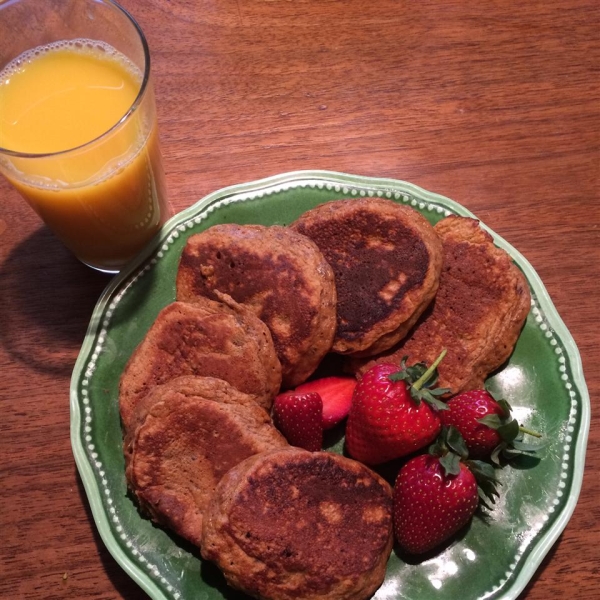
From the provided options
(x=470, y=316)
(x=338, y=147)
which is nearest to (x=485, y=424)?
(x=470, y=316)

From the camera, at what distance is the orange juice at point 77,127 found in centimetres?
152

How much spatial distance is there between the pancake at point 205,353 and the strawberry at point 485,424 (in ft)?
1.46

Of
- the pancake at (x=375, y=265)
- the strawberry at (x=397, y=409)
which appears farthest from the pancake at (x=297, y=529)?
the pancake at (x=375, y=265)

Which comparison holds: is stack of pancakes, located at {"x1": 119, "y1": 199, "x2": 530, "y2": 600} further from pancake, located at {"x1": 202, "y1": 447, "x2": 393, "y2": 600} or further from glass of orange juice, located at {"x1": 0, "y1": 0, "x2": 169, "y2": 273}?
glass of orange juice, located at {"x1": 0, "y1": 0, "x2": 169, "y2": 273}

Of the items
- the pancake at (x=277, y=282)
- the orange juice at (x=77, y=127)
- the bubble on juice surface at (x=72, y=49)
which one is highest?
the bubble on juice surface at (x=72, y=49)

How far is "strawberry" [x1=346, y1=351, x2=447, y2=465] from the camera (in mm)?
1475

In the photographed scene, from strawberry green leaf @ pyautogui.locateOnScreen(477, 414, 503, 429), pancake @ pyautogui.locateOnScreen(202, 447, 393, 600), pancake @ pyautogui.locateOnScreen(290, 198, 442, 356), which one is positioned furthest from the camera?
pancake @ pyautogui.locateOnScreen(290, 198, 442, 356)

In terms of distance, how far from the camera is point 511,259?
69.1 inches

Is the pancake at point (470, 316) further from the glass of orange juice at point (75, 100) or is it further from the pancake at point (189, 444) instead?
the glass of orange juice at point (75, 100)

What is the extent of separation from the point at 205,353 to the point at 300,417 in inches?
11.0

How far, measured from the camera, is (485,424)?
1.49 m

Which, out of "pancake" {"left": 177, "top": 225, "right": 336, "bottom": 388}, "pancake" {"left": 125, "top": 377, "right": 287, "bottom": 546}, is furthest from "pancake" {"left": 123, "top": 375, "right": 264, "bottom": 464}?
"pancake" {"left": 177, "top": 225, "right": 336, "bottom": 388}

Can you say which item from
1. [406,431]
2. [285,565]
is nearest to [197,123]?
[406,431]

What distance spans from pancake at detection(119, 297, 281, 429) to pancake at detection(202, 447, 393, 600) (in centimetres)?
20
